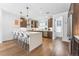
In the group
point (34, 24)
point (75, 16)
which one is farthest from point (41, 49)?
point (75, 16)

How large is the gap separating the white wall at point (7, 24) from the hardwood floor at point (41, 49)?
0.50 feet

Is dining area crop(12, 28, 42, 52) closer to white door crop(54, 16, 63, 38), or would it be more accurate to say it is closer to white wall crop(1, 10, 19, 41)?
white wall crop(1, 10, 19, 41)

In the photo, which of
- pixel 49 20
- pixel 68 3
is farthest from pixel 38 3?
pixel 68 3

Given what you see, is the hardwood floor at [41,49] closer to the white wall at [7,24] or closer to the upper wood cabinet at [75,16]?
the white wall at [7,24]

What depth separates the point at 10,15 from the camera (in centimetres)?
223

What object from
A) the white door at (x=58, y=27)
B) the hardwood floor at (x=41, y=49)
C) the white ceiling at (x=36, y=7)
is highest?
the white ceiling at (x=36, y=7)

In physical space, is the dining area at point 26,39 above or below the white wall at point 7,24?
below

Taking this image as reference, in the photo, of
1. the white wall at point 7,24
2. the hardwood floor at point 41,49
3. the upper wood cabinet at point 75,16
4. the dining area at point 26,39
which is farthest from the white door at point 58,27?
the white wall at point 7,24

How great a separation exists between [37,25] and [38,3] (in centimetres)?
50

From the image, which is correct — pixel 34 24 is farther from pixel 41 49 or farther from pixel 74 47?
pixel 74 47

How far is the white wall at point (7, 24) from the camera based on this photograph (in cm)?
225

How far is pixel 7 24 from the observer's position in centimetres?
231

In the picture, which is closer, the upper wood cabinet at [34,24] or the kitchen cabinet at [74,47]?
the kitchen cabinet at [74,47]

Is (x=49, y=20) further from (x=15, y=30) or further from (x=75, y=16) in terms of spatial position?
(x=15, y=30)
